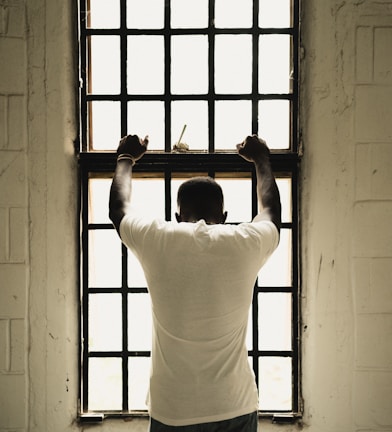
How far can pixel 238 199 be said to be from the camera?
229 cm

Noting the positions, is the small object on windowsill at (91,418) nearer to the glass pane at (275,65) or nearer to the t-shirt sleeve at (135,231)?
the t-shirt sleeve at (135,231)

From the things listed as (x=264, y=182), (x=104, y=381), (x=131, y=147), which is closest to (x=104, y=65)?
(x=131, y=147)

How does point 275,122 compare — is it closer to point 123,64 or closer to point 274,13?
point 274,13

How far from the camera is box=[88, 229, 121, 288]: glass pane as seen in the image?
2.31 m

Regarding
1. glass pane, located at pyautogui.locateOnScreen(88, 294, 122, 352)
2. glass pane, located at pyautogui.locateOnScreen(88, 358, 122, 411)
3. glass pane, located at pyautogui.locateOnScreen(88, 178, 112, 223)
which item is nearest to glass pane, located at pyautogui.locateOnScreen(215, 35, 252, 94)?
glass pane, located at pyautogui.locateOnScreen(88, 178, 112, 223)

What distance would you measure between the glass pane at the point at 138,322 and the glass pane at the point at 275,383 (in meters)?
0.56

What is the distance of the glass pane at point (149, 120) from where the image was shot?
7.49 ft

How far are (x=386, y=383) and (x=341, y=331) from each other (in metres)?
0.30

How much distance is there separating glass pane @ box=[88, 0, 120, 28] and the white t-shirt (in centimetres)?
119

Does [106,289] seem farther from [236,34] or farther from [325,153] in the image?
[236,34]

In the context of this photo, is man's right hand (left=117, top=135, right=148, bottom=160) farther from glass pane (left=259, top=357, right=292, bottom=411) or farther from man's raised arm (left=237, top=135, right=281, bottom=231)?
glass pane (left=259, top=357, right=292, bottom=411)

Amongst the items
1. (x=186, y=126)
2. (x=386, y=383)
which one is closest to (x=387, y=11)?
(x=186, y=126)

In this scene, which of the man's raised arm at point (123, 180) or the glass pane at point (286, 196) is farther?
the glass pane at point (286, 196)

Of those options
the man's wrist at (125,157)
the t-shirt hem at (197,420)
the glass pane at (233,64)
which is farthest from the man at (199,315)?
the glass pane at (233,64)
